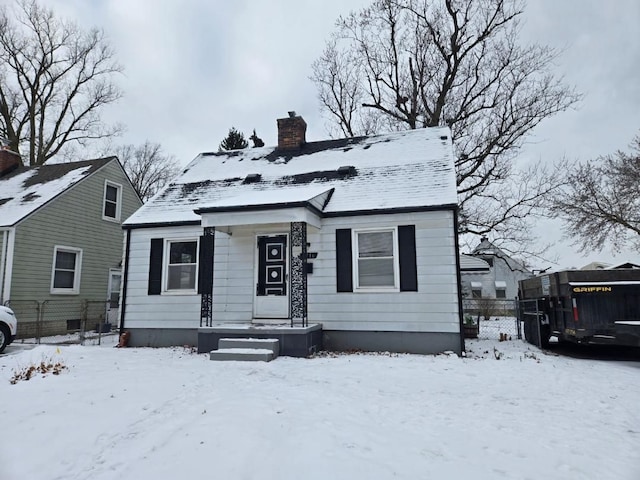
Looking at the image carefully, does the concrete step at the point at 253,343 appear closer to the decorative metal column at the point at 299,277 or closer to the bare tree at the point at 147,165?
the decorative metal column at the point at 299,277

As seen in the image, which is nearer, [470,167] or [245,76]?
[245,76]

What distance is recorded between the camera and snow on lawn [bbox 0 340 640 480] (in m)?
3.20

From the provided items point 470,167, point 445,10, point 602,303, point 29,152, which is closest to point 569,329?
point 602,303

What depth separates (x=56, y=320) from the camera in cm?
1293

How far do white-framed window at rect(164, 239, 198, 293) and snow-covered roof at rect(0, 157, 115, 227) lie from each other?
582 centimetres

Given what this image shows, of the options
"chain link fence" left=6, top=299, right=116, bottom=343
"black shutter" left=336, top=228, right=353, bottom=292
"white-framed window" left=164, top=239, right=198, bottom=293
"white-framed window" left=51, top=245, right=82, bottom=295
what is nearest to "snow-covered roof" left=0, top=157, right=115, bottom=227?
"white-framed window" left=51, top=245, right=82, bottom=295

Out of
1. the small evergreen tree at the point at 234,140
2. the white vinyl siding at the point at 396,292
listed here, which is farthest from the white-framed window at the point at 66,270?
the small evergreen tree at the point at 234,140

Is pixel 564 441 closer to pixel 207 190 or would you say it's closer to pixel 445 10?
pixel 207 190

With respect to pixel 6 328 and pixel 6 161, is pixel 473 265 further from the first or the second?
pixel 6 161

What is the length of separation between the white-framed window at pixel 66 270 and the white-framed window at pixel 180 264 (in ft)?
19.0

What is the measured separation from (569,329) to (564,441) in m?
4.67

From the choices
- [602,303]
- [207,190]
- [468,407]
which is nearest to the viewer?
[468,407]

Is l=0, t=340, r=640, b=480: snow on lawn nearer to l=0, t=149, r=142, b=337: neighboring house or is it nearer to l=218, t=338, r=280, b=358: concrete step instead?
l=218, t=338, r=280, b=358: concrete step

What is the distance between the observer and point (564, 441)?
374cm
